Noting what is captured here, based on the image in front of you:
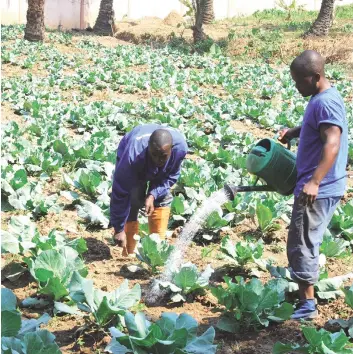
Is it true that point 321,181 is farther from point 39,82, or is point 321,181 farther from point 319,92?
point 39,82

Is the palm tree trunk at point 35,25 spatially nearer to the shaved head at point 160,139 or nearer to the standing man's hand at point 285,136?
the shaved head at point 160,139

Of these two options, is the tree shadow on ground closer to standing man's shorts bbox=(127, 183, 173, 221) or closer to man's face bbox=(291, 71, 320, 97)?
standing man's shorts bbox=(127, 183, 173, 221)

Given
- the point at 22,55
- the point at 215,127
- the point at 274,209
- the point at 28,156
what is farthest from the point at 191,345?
the point at 22,55

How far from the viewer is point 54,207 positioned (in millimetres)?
5867

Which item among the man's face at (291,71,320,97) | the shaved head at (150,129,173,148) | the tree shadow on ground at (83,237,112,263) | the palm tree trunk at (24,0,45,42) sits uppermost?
the palm tree trunk at (24,0,45,42)

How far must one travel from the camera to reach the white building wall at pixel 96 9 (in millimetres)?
29609

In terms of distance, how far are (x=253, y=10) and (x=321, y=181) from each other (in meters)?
31.9

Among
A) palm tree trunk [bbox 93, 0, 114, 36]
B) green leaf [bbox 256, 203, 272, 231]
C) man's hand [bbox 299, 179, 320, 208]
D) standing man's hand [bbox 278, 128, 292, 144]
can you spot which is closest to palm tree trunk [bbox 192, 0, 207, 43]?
palm tree trunk [bbox 93, 0, 114, 36]

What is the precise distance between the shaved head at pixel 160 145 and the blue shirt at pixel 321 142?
97cm

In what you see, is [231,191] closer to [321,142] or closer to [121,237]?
[321,142]

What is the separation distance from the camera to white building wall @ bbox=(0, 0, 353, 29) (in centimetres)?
2961

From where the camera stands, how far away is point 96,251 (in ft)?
16.4

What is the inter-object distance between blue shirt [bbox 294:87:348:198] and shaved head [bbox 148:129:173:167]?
0.97 meters

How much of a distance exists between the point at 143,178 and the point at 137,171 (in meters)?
0.16
